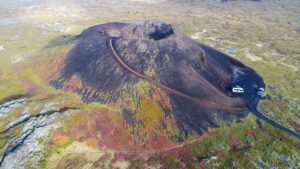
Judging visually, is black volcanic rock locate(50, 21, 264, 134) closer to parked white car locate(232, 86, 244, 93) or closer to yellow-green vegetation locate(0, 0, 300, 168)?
parked white car locate(232, 86, 244, 93)

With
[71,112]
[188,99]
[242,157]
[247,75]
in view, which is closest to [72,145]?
[71,112]

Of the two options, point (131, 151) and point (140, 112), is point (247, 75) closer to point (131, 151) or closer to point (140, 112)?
point (140, 112)

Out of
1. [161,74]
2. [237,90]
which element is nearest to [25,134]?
[161,74]

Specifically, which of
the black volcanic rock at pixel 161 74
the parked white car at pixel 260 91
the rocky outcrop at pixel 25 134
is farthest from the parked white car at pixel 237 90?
the rocky outcrop at pixel 25 134

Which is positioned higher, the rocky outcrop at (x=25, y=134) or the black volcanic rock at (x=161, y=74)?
the black volcanic rock at (x=161, y=74)

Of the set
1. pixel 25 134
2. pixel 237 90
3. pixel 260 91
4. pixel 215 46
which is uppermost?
pixel 215 46

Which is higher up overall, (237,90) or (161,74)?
(161,74)

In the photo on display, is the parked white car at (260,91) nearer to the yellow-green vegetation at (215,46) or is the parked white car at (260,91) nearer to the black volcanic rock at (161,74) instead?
the black volcanic rock at (161,74)

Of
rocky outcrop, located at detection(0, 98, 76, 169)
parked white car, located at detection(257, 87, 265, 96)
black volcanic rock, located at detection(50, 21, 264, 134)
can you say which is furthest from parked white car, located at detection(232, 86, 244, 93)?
rocky outcrop, located at detection(0, 98, 76, 169)

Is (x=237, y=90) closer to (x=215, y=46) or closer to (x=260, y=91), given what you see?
(x=260, y=91)
